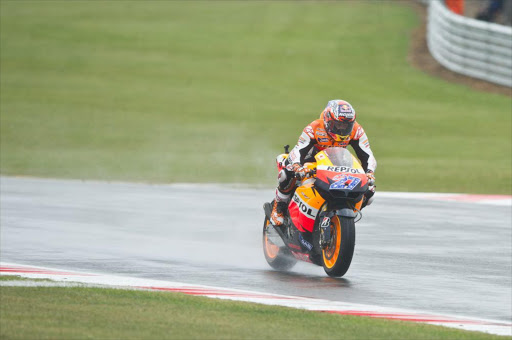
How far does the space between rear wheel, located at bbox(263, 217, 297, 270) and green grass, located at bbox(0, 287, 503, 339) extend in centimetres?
269

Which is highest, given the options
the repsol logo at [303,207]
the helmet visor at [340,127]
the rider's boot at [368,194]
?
the helmet visor at [340,127]

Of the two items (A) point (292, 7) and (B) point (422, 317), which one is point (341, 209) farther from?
(A) point (292, 7)

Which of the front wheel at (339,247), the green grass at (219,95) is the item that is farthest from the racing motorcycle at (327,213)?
the green grass at (219,95)

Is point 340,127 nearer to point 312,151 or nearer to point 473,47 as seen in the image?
point 312,151

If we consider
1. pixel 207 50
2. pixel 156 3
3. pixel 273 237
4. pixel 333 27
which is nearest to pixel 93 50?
pixel 207 50

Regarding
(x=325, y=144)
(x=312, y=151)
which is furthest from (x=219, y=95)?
A: (x=325, y=144)

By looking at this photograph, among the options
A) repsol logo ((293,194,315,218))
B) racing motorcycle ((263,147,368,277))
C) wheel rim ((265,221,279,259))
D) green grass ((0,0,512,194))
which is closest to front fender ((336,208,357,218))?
racing motorcycle ((263,147,368,277))

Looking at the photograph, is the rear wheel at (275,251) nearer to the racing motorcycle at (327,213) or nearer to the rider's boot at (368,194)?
the racing motorcycle at (327,213)

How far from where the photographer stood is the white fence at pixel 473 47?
30359 mm

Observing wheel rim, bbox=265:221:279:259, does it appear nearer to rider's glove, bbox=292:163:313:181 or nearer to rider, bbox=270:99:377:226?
rider, bbox=270:99:377:226

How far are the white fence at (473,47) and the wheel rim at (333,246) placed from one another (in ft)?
66.3

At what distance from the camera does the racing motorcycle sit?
1037cm

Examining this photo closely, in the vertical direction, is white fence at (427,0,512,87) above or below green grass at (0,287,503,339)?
above

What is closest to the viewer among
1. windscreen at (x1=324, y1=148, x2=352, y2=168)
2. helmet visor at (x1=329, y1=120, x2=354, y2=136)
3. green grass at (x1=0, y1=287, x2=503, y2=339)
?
green grass at (x1=0, y1=287, x2=503, y2=339)
